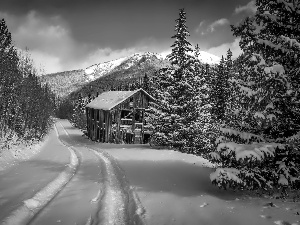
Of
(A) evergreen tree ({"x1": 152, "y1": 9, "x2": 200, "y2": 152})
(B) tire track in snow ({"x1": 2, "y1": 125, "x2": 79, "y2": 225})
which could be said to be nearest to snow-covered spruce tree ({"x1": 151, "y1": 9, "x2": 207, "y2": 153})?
(A) evergreen tree ({"x1": 152, "y1": 9, "x2": 200, "y2": 152})

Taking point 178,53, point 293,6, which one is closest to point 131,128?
point 178,53

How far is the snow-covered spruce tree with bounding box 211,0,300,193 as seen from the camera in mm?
8117

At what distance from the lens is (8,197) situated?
9844mm

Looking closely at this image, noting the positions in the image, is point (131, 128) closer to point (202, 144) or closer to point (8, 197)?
point (202, 144)

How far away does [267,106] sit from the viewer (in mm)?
8406

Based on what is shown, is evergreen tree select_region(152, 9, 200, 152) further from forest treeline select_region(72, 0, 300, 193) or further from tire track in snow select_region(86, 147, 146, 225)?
forest treeline select_region(72, 0, 300, 193)

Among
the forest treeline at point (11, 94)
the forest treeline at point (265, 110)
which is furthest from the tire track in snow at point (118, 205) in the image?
the forest treeline at point (11, 94)

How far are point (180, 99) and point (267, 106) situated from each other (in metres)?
15.2

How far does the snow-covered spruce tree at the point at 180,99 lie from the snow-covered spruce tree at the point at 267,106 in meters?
13.5

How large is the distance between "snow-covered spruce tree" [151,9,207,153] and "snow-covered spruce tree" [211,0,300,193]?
13540mm

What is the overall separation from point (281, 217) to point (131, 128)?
109 ft

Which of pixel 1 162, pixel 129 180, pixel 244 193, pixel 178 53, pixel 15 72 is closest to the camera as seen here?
pixel 244 193

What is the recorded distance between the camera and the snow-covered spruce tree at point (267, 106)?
8.12 metres

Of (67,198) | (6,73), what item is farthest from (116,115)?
(67,198)
